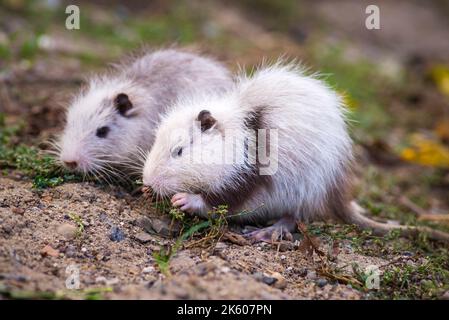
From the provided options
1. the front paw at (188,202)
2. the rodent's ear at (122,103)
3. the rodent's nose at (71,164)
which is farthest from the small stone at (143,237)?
the rodent's ear at (122,103)

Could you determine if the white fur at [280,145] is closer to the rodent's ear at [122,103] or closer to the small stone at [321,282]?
the rodent's ear at [122,103]

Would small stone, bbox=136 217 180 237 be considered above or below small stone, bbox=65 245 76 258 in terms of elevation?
above

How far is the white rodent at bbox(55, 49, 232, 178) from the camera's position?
17.8 ft

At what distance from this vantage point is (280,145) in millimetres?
4766

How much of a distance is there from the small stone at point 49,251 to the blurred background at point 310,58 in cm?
103

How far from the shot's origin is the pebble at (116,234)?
4375 mm

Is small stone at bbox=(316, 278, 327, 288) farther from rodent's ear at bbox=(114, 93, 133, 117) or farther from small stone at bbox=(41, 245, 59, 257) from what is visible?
rodent's ear at bbox=(114, 93, 133, 117)

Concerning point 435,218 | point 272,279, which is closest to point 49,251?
point 272,279

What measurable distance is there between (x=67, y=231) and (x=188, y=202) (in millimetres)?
932

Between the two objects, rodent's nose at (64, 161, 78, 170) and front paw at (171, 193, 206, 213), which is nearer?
front paw at (171, 193, 206, 213)

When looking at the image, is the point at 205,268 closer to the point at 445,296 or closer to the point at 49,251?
the point at 49,251

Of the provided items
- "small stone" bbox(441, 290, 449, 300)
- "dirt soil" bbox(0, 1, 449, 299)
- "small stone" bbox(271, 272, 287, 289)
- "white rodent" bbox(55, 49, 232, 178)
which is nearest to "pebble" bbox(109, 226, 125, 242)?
"dirt soil" bbox(0, 1, 449, 299)

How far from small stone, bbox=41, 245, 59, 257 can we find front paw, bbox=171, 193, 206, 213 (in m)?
0.99
